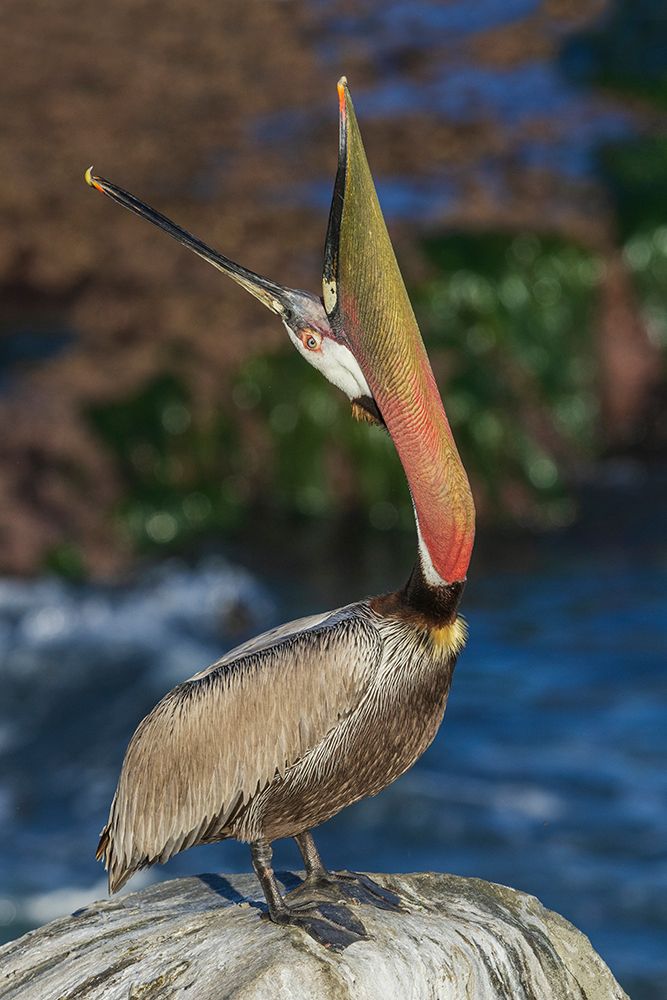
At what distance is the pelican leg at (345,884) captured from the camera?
17.1 feet

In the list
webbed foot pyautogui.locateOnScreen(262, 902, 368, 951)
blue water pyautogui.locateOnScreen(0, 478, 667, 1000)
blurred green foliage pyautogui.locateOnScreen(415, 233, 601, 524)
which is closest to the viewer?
webbed foot pyautogui.locateOnScreen(262, 902, 368, 951)

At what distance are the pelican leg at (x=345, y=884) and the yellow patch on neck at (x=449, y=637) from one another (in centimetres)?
84

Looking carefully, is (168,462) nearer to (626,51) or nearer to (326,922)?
(326,922)

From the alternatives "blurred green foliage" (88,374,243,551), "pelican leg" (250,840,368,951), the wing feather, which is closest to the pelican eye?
the wing feather

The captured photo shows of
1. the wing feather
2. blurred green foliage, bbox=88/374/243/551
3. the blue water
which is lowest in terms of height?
the wing feather

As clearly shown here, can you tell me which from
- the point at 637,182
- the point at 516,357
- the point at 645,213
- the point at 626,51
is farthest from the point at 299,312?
the point at 626,51

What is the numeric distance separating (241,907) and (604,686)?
588 cm

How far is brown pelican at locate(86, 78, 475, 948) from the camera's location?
16.0 ft

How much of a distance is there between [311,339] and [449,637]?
1046mm

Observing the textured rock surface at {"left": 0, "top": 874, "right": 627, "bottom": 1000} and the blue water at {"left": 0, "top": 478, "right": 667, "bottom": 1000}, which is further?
the blue water at {"left": 0, "top": 478, "right": 667, "bottom": 1000}

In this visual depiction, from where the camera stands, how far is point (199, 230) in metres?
15.0

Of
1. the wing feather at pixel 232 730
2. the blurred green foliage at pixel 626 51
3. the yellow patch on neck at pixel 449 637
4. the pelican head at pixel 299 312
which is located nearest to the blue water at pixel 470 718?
the wing feather at pixel 232 730

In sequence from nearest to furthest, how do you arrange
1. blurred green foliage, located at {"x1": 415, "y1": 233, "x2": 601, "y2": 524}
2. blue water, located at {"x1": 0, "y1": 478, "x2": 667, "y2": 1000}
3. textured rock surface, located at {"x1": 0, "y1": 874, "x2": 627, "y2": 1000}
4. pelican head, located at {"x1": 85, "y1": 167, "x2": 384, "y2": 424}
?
textured rock surface, located at {"x1": 0, "y1": 874, "x2": 627, "y2": 1000}, pelican head, located at {"x1": 85, "y1": 167, "x2": 384, "y2": 424}, blue water, located at {"x1": 0, "y1": 478, "x2": 667, "y2": 1000}, blurred green foliage, located at {"x1": 415, "y1": 233, "x2": 601, "y2": 524}

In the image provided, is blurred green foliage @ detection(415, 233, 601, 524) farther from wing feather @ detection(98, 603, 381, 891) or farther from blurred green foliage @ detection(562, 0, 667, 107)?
wing feather @ detection(98, 603, 381, 891)
